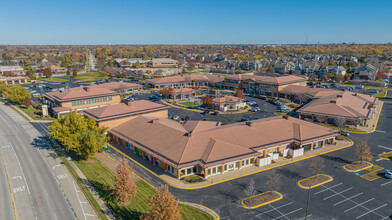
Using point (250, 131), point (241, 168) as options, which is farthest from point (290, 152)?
point (241, 168)

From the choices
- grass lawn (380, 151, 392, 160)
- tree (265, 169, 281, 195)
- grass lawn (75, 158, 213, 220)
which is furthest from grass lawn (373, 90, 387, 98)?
grass lawn (75, 158, 213, 220)

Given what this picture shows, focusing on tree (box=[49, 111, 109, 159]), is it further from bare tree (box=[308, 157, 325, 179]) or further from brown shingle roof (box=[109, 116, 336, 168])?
bare tree (box=[308, 157, 325, 179])

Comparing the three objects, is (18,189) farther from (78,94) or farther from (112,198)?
(78,94)

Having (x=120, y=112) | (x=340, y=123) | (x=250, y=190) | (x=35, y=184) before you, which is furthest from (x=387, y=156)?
(x=35, y=184)

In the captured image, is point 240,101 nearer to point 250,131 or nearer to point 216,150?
point 250,131

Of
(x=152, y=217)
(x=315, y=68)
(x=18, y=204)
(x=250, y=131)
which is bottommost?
(x=18, y=204)

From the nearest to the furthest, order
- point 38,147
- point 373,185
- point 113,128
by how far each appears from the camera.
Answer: point 373,185, point 38,147, point 113,128
